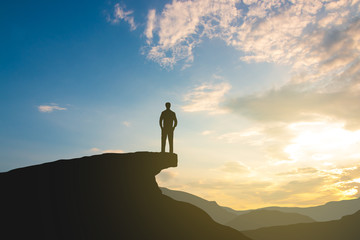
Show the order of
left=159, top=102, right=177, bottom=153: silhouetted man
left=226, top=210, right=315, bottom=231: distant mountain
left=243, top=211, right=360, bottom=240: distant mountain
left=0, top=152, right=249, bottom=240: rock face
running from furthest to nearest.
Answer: left=226, top=210, right=315, bottom=231: distant mountain → left=243, top=211, right=360, bottom=240: distant mountain → left=159, top=102, right=177, bottom=153: silhouetted man → left=0, top=152, right=249, bottom=240: rock face

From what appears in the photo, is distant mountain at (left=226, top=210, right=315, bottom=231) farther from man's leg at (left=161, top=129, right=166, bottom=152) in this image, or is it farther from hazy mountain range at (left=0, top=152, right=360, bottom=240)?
man's leg at (left=161, top=129, right=166, bottom=152)

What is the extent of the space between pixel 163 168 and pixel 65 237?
736 cm

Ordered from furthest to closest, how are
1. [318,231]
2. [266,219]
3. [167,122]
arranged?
[266,219] < [318,231] < [167,122]

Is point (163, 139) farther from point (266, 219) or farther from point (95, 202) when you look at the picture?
point (266, 219)

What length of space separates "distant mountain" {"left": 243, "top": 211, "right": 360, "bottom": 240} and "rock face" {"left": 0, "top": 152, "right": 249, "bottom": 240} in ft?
173

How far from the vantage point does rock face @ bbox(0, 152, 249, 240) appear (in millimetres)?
13336

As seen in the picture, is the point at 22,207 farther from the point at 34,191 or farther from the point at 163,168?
the point at 163,168

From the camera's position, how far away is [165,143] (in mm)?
17484

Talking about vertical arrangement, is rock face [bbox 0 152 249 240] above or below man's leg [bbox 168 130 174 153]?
below

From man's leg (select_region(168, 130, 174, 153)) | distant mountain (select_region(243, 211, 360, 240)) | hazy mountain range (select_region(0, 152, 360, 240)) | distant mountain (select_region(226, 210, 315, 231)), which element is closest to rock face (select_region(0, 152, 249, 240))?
hazy mountain range (select_region(0, 152, 360, 240))

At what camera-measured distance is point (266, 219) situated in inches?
6688

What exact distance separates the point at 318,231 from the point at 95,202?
6286 centimetres

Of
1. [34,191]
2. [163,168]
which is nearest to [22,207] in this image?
[34,191]

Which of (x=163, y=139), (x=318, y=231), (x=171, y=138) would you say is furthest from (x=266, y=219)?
(x=163, y=139)
